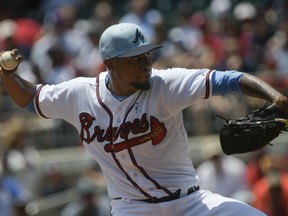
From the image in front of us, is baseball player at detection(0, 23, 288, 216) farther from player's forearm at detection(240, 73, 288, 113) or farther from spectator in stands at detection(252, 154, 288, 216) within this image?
spectator in stands at detection(252, 154, 288, 216)

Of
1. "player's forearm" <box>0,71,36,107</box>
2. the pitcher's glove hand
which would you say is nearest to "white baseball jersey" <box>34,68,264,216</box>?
the pitcher's glove hand

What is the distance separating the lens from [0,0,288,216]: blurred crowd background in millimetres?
10648

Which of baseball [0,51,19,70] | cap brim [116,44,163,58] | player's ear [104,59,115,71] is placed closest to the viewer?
cap brim [116,44,163,58]

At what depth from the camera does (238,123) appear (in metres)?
6.07

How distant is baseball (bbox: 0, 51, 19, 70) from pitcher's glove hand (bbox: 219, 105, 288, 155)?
5.40 feet

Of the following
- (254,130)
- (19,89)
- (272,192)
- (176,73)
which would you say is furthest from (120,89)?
(272,192)

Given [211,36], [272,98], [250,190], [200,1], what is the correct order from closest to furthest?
[272,98] < [250,190] < [211,36] < [200,1]

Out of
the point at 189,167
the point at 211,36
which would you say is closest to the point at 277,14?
the point at 211,36

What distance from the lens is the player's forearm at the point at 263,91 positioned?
19.1 ft

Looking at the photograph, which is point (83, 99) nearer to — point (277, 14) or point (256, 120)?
point (256, 120)

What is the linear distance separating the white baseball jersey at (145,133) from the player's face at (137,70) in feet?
0.28

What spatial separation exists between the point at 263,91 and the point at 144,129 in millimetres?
889

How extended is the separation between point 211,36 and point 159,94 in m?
7.46

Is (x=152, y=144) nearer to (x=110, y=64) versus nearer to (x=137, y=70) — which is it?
(x=137, y=70)
